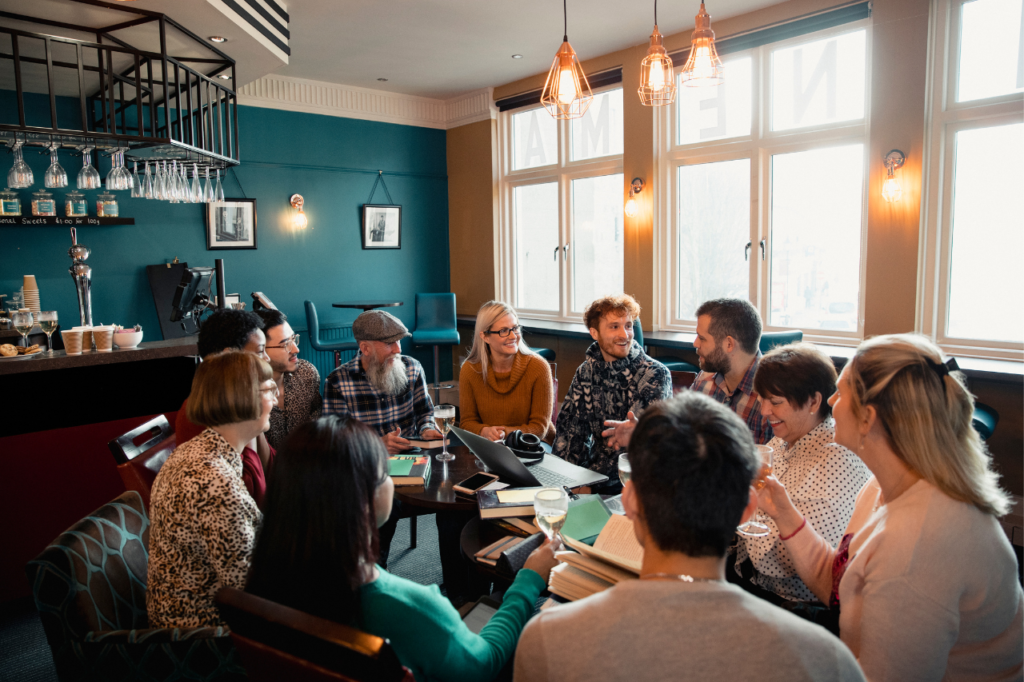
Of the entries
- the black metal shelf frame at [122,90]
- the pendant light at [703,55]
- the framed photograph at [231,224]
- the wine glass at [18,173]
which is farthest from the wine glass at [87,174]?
the pendant light at [703,55]

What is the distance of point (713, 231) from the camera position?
5.70 metres

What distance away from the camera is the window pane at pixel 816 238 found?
15.9ft

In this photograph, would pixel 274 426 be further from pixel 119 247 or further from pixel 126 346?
pixel 119 247

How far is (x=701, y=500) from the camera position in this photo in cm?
93

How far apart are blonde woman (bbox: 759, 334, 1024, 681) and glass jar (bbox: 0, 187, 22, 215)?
6.07m

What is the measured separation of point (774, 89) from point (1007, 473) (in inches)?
130

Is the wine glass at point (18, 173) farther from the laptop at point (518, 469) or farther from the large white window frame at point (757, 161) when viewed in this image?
the large white window frame at point (757, 161)

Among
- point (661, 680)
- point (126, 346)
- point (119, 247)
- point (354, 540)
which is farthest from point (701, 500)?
point (119, 247)

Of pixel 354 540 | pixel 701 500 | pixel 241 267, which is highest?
pixel 241 267

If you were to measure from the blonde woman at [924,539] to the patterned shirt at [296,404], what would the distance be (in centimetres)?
250

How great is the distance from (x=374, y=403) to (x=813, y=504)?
6.75 feet

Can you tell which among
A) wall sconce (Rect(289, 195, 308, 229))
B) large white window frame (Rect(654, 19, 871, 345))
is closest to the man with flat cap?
large white window frame (Rect(654, 19, 871, 345))

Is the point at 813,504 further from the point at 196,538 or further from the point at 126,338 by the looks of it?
the point at 126,338

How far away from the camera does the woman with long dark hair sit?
3.93 feet
